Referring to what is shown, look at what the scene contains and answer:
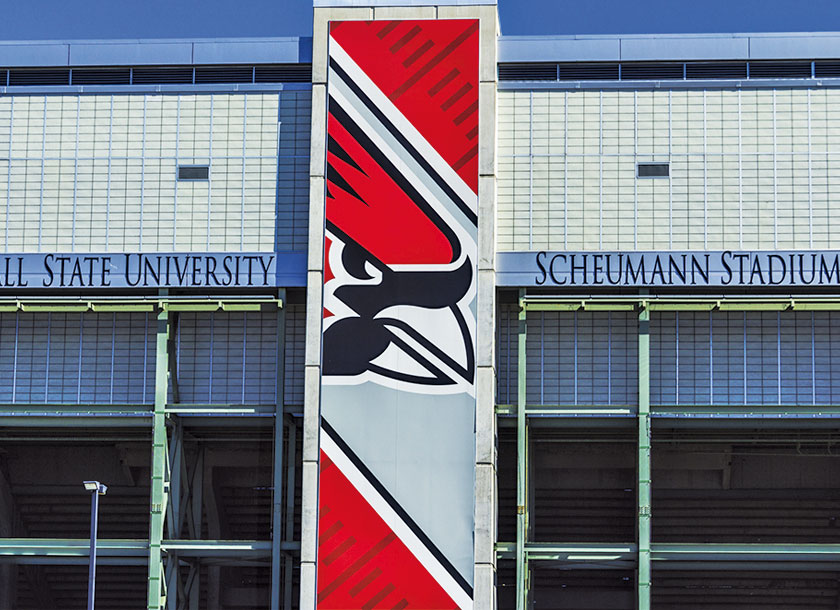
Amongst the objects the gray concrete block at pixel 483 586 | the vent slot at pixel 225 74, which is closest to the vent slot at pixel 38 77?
the vent slot at pixel 225 74

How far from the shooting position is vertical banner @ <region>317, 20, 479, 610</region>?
123 ft

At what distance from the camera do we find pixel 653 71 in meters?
40.8

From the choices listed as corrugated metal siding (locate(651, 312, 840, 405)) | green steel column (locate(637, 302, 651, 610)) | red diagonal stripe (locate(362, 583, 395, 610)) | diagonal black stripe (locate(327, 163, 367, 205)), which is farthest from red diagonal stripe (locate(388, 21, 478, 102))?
red diagonal stripe (locate(362, 583, 395, 610))

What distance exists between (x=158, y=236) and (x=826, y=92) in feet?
59.3

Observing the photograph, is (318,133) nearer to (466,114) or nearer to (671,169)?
(466,114)

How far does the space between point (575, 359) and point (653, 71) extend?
7983 millimetres

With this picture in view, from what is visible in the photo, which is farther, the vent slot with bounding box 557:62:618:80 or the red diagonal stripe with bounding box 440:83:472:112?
the vent slot with bounding box 557:62:618:80

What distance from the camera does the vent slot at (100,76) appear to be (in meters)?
41.8

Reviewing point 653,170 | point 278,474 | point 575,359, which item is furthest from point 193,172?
point 653,170

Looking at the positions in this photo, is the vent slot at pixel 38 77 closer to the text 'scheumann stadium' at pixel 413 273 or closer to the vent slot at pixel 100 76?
the text 'scheumann stadium' at pixel 413 273

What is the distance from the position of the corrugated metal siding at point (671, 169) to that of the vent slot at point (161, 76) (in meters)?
8.63

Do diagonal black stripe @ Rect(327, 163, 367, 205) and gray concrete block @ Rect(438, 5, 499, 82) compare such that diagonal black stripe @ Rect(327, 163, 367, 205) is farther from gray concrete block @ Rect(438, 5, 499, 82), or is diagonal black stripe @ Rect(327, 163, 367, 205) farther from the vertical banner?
gray concrete block @ Rect(438, 5, 499, 82)

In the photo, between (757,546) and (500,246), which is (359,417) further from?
(757,546)

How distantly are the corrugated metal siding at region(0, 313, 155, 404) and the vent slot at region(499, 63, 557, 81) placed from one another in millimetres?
11583
